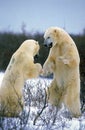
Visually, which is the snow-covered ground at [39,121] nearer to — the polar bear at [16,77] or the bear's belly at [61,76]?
the polar bear at [16,77]

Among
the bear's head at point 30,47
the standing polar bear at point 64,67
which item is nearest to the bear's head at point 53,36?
the standing polar bear at point 64,67

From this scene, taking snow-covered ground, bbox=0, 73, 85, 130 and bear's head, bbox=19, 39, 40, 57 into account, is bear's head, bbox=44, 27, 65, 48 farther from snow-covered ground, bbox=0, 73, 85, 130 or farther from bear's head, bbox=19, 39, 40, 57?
snow-covered ground, bbox=0, 73, 85, 130

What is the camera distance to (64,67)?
705 centimetres

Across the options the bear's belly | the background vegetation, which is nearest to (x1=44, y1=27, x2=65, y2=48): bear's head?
the bear's belly

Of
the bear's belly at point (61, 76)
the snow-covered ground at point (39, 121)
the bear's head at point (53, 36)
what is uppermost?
the bear's head at point (53, 36)

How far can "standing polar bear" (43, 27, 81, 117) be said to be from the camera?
22.8 feet

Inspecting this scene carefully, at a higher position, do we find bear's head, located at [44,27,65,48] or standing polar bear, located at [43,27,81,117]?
bear's head, located at [44,27,65,48]

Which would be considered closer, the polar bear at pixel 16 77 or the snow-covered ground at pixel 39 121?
the snow-covered ground at pixel 39 121

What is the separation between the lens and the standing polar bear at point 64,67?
22.8 ft

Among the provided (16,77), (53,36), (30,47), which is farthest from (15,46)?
(16,77)

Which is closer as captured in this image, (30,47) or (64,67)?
(30,47)

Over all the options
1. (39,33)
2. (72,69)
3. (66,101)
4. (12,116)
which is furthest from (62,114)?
(39,33)

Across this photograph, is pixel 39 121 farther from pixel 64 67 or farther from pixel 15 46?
pixel 15 46

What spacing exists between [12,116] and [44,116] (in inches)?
18.3
